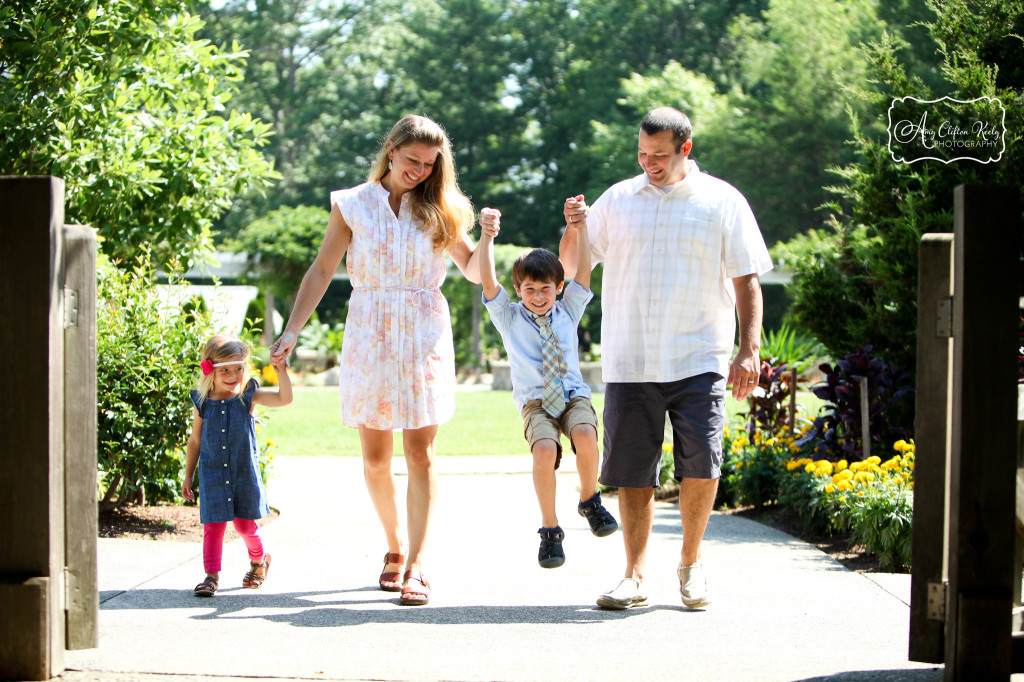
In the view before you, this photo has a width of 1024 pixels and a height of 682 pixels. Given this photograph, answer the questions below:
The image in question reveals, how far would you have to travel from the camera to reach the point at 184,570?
4844mm

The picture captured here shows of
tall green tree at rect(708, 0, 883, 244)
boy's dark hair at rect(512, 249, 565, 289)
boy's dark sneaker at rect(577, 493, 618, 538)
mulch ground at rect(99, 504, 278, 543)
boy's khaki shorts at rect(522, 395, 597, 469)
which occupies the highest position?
tall green tree at rect(708, 0, 883, 244)

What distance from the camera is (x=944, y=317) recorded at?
121 inches

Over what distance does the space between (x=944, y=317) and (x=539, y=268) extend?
1.88m

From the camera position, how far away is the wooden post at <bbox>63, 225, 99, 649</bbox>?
3174mm

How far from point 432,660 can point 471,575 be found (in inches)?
57.2

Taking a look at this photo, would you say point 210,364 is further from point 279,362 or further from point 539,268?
point 539,268

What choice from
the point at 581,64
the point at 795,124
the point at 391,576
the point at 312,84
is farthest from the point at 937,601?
the point at 312,84

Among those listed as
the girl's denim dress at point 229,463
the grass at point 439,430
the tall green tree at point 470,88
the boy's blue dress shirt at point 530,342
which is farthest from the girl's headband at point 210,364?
the tall green tree at point 470,88

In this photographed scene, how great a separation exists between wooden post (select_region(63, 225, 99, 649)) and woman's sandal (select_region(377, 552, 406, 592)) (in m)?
1.52

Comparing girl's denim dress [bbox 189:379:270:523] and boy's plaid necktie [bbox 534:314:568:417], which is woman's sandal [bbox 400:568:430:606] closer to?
girl's denim dress [bbox 189:379:270:523]

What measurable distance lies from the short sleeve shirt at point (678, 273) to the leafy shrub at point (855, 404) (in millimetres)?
3099

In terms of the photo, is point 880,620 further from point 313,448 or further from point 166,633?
point 313,448

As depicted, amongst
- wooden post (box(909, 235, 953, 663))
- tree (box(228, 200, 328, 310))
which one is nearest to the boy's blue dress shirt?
wooden post (box(909, 235, 953, 663))

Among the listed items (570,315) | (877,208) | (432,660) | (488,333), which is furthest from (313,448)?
(488,333)
